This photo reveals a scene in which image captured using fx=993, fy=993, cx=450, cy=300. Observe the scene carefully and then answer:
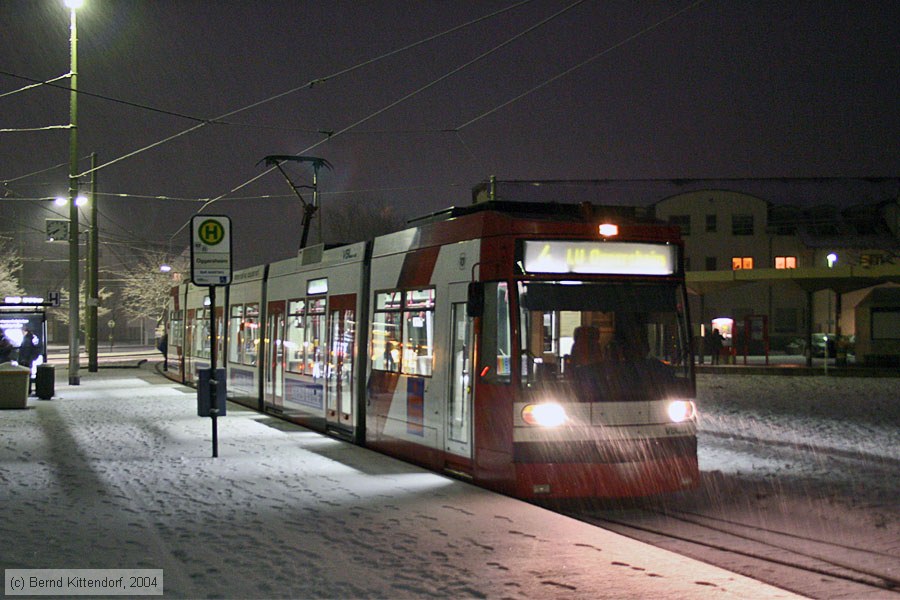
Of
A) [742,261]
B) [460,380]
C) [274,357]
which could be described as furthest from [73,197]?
[742,261]

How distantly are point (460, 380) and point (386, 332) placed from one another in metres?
2.84

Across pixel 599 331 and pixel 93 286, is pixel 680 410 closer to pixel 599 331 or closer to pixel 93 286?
pixel 599 331

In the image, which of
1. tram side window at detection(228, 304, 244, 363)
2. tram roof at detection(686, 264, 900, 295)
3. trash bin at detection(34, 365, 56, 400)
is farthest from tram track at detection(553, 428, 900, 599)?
tram roof at detection(686, 264, 900, 295)

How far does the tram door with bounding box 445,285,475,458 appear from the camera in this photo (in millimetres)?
10727

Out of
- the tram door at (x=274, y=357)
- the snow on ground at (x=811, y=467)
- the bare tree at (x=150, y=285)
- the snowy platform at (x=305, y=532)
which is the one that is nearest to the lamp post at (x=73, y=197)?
the tram door at (x=274, y=357)

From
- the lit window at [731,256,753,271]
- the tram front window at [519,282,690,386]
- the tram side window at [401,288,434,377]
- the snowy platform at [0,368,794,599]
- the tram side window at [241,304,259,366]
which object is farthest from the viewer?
the lit window at [731,256,753,271]

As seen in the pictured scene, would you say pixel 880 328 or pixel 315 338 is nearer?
pixel 315 338

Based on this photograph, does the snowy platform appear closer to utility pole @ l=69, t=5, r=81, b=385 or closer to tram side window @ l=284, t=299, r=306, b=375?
tram side window @ l=284, t=299, r=306, b=375

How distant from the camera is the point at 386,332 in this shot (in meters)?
13.6

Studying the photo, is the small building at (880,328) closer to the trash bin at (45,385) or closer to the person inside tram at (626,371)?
the trash bin at (45,385)

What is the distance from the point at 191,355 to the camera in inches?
1144

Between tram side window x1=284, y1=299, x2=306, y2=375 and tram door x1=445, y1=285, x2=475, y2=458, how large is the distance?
21.6 feet

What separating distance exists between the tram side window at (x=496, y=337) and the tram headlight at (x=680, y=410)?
67.0 inches

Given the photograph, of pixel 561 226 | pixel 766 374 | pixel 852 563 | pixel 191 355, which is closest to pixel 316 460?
pixel 561 226
